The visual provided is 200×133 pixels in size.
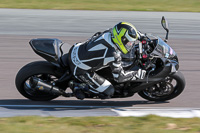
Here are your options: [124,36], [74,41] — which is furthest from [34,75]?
[74,41]

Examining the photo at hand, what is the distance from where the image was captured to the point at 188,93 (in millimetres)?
8594

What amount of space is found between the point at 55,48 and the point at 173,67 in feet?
7.12

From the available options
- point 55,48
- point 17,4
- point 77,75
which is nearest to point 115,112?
point 77,75

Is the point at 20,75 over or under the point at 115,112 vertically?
over

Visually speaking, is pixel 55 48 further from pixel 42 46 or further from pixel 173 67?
pixel 173 67

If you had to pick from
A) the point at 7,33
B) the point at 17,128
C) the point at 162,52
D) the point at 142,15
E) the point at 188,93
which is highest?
the point at 142,15

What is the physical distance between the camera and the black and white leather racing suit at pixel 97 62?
718 centimetres

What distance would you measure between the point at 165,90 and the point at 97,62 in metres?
1.53

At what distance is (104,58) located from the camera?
7234 mm

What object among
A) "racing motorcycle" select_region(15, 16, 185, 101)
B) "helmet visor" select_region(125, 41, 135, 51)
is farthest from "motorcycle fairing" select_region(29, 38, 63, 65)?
"helmet visor" select_region(125, 41, 135, 51)

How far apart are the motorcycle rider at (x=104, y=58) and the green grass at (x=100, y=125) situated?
3.37 ft

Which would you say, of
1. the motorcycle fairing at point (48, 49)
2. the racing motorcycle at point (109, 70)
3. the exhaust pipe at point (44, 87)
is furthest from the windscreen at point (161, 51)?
the exhaust pipe at point (44, 87)

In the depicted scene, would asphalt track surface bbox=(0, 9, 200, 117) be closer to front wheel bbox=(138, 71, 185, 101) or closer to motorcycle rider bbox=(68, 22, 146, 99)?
front wheel bbox=(138, 71, 185, 101)

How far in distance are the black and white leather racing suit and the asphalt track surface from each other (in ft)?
1.61
